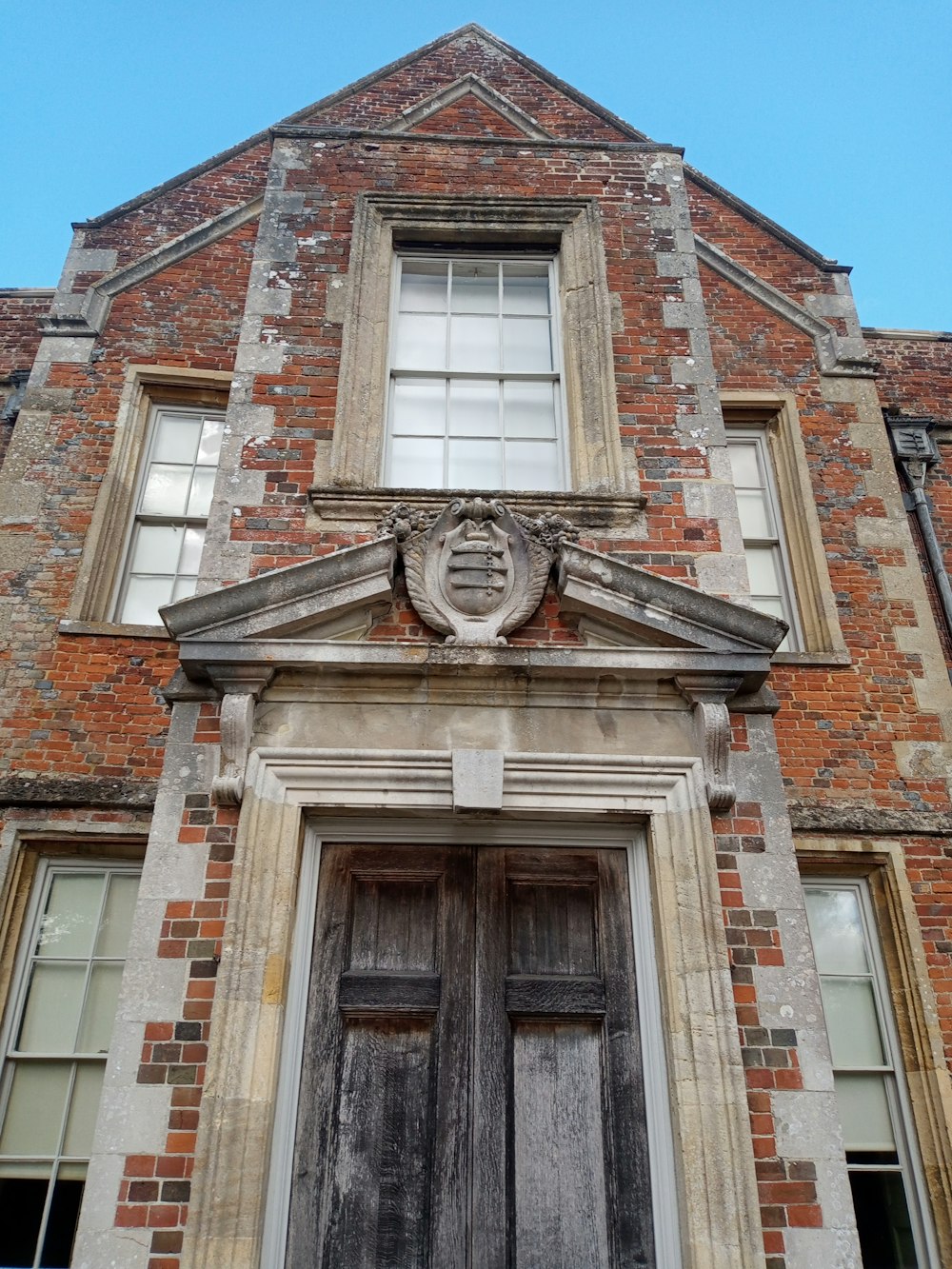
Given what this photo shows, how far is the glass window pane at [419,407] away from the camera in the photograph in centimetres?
585

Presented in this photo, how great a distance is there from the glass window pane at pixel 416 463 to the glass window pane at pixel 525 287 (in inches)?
51.3

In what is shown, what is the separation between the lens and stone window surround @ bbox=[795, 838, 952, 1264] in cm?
571

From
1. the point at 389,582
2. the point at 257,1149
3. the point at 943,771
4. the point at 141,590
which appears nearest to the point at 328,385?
the point at 389,582

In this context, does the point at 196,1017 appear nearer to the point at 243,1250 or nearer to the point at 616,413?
the point at 243,1250

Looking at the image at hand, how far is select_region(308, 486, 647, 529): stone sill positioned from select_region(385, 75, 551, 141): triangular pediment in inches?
160

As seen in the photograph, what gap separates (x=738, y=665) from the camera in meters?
4.41

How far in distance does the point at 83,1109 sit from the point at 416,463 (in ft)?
14.3

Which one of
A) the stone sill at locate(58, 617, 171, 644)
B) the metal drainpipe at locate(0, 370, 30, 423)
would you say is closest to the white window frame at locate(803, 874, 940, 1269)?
the stone sill at locate(58, 617, 171, 644)

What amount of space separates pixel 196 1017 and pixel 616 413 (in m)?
3.84

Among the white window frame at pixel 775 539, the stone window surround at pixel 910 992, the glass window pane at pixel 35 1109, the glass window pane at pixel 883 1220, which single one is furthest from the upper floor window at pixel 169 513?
the glass window pane at pixel 883 1220

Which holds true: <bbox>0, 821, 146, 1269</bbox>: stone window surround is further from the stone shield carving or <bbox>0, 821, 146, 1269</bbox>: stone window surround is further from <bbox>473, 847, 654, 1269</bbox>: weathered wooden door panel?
<bbox>473, 847, 654, 1269</bbox>: weathered wooden door panel

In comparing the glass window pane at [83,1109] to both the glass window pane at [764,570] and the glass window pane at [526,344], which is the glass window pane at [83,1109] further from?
the glass window pane at [764,570]

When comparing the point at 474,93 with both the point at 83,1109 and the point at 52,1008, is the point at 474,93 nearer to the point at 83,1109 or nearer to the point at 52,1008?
the point at 52,1008

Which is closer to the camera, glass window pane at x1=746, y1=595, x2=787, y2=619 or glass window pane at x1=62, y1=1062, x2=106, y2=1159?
glass window pane at x1=62, y1=1062, x2=106, y2=1159
